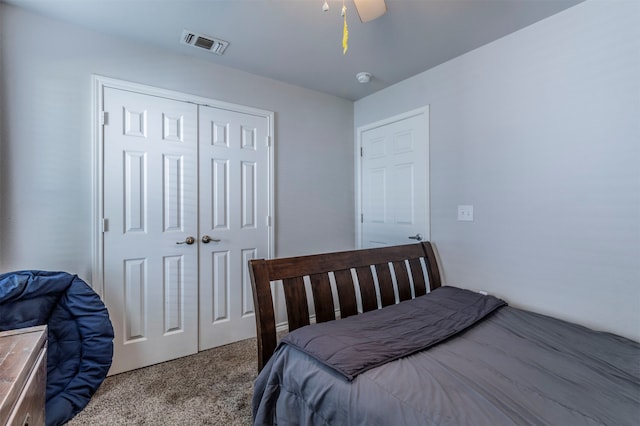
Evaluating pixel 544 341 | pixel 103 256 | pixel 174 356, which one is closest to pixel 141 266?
pixel 103 256

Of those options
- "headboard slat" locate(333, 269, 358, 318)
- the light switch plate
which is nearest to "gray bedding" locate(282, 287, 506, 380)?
"headboard slat" locate(333, 269, 358, 318)

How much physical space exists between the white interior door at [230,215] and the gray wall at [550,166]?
5.35ft

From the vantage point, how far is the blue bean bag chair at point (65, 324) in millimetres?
1682

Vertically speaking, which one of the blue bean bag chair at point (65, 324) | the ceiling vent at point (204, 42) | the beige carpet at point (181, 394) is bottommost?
the beige carpet at point (181, 394)

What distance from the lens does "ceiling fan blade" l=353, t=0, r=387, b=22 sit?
149cm

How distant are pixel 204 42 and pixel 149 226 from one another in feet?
4.81

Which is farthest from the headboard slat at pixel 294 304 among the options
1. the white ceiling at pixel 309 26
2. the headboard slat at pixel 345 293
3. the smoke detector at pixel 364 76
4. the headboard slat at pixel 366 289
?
the smoke detector at pixel 364 76

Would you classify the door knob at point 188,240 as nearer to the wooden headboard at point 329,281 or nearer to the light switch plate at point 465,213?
the wooden headboard at point 329,281

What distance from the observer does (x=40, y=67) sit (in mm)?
1919

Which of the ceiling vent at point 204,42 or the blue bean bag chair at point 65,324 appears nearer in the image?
the blue bean bag chair at point 65,324

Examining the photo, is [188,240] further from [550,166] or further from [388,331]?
[550,166]

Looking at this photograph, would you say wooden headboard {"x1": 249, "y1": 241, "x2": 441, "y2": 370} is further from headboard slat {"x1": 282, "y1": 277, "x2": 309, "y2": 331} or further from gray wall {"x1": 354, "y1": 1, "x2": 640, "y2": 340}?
gray wall {"x1": 354, "y1": 1, "x2": 640, "y2": 340}

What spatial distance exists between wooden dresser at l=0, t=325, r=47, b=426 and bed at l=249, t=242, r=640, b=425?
83 cm

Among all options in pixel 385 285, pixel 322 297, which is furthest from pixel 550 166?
pixel 322 297
